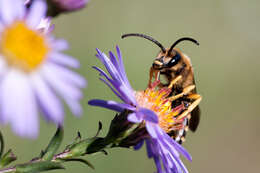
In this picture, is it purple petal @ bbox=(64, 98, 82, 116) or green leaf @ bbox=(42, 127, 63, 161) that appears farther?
green leaf @ bbox=(42, 127, 63, 161)

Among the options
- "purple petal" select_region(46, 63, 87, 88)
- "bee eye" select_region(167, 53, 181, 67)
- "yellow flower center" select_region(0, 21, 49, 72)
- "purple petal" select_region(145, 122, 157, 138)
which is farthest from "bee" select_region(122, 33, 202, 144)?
"purple petal" select_region(46, 63, 87, 88)

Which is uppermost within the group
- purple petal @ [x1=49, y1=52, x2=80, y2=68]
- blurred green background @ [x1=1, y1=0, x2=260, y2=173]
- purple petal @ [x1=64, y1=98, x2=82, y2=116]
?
purple petal @ [x1=49, y1=52, x2=80, y2=68]

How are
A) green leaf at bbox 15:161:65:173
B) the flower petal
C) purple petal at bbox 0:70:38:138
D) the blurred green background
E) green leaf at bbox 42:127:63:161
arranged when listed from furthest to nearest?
the blurred green background < the flower petal < green leaf at bbox 42:127:63:161 < green leaf at bbox 15:161:65:173 < purple petal at bbox 0:70:38:138

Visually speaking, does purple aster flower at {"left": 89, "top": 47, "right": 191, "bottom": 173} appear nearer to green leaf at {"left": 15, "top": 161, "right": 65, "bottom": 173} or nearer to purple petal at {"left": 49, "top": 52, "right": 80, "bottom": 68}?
green leaf at {"left": 15, "top": 161, "right": 65, "bottom": 173}

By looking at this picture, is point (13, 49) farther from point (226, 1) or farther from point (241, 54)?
point (226, 1)

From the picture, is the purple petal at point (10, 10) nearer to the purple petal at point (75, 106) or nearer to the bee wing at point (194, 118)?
the purple petal at point (75, 106)

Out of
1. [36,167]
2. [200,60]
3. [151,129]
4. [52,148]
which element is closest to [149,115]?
[151,129]

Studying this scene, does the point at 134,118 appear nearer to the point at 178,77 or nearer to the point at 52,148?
the point at 52,148
